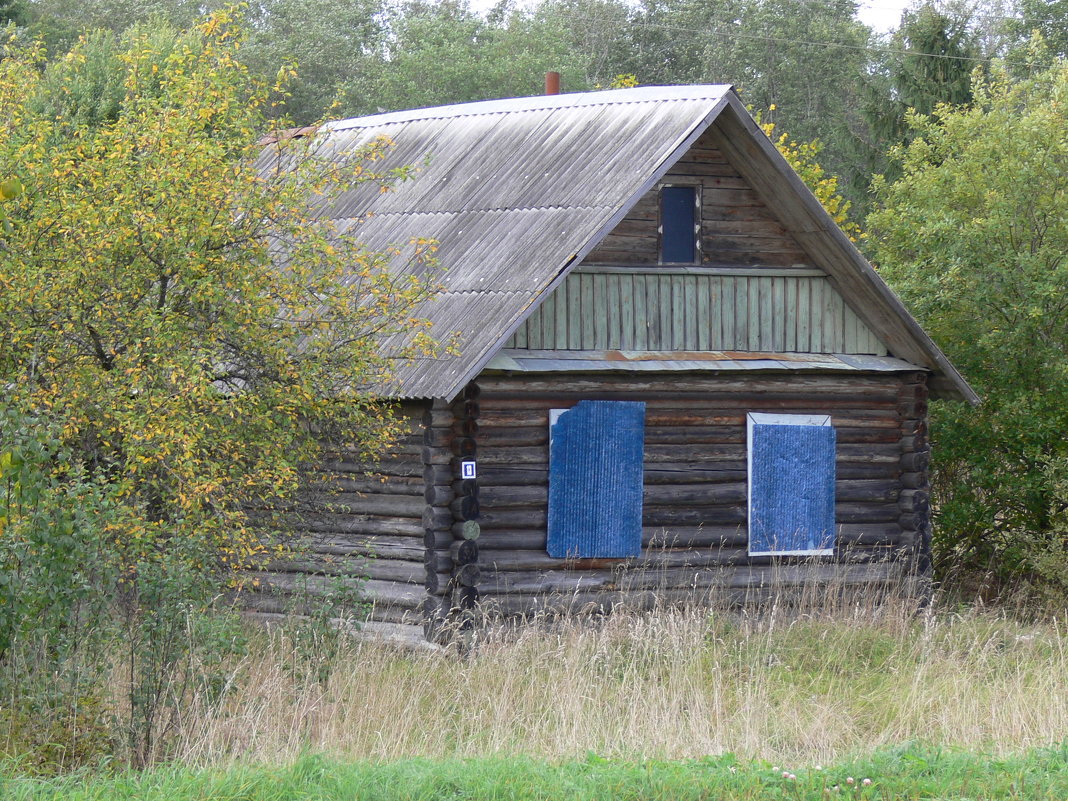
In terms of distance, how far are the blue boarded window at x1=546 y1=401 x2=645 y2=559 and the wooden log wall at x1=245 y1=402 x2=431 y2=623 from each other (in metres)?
1.01

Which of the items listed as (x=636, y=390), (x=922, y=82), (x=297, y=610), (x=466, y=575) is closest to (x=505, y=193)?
(x=636, y=390)

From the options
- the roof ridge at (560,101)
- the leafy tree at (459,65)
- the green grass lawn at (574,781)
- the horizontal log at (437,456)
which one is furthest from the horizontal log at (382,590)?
the leafy tree at (459,65)

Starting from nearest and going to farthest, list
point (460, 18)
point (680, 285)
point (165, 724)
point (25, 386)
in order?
point (165, 724)
point (25, 386)
point (680, 285)
point (460, 18)

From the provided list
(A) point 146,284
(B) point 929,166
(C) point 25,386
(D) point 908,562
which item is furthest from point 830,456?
(C) point 25,386

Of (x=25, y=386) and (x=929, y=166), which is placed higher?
(x=929, y=166)

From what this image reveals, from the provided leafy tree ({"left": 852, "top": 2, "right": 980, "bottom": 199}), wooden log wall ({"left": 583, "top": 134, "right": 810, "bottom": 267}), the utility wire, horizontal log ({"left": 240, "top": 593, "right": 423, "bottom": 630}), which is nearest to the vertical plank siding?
wooden log wall ({"left": 583, "top": 134, "right": 810, "bottom": 267})

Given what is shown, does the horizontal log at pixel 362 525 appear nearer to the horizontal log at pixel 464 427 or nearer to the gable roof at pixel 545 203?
the horizontal log at pixel 464 427

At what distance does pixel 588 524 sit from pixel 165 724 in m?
5.28

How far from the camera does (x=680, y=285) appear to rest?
12938 mm

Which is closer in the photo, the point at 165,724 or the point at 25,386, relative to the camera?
the point at 165,724

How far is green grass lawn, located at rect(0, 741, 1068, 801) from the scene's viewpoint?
6.66 m

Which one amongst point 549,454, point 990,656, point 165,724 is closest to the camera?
point 165,724

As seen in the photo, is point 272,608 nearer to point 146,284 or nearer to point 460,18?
point 146,284

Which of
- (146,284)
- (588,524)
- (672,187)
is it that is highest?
(672,187)
